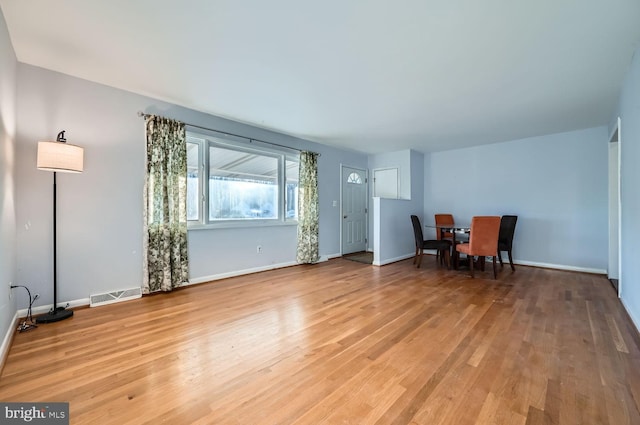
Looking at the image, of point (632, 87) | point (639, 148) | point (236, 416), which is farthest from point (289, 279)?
point (632, 87)

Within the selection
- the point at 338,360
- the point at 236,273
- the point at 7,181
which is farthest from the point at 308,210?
the point at 7,181

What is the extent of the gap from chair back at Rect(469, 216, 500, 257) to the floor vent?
4.79 m

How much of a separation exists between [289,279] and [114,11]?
3.48 meters

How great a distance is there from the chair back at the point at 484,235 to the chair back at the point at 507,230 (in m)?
0.74

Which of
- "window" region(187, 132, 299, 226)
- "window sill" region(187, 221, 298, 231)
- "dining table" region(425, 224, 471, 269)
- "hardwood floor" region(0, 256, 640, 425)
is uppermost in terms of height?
"window" region(187, 132, 299, 226)

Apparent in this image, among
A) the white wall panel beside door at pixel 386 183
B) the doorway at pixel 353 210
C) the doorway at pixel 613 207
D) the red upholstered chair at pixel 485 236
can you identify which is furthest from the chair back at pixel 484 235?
the doorway at pixel 353 210

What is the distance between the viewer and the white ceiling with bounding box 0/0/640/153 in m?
1.88

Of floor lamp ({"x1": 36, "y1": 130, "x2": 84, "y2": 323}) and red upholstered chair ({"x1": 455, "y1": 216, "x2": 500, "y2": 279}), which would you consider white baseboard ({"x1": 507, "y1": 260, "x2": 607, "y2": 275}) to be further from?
floor lamp ({"x1": 36, "y1": 130, "x2": 84, "y2": 323})

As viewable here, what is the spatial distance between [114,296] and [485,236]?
5138 millimetres

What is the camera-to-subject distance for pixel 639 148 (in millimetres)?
2355

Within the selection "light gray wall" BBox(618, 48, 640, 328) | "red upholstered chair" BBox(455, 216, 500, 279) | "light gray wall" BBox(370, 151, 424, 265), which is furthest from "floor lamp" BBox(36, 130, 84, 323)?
"light gray wall" BBox(618, 48, 640, 328)

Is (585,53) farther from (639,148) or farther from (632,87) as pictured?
(639,148)

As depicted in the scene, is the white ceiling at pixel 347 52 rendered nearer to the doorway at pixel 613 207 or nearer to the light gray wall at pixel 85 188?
the light gray wall at pixel 85 188

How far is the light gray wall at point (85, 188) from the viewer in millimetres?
2662
